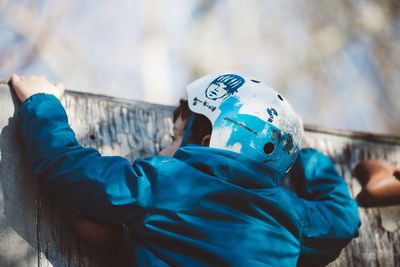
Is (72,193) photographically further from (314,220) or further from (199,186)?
(314,220)

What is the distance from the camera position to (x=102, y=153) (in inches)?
73.2

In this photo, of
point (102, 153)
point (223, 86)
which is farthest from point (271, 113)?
point (102, 153)

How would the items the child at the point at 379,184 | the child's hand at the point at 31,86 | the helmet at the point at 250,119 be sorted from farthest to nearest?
the child at the point at 379,184 < the child's hand at the point at 31,86 < the helmet at the point at 250,119

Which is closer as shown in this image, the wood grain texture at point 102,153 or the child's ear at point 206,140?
the wood grain texture at point 102,153

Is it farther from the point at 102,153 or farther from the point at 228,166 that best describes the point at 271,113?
the point at 102,153

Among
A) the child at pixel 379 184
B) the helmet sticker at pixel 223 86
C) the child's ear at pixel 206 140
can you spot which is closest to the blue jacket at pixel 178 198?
the child's ear at pixel 206 140

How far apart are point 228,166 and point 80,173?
19.4 inches

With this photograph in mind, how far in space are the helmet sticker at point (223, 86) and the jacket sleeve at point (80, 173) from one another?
40cm

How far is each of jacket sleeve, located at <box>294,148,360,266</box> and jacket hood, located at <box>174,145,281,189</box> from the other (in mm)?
263

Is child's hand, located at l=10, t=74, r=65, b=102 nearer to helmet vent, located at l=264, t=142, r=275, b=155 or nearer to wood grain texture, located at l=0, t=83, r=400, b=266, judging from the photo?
wood grain texture, located at l=0, t=83, r=400, b=266

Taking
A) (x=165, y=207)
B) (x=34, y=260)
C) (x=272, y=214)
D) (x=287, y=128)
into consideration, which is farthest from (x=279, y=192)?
(x=34, y=260)

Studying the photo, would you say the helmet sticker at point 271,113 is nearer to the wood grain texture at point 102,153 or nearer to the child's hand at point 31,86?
the wood grain texture at point 102,153

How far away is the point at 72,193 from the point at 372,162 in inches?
57.2

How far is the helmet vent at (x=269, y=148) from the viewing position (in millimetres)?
1612
